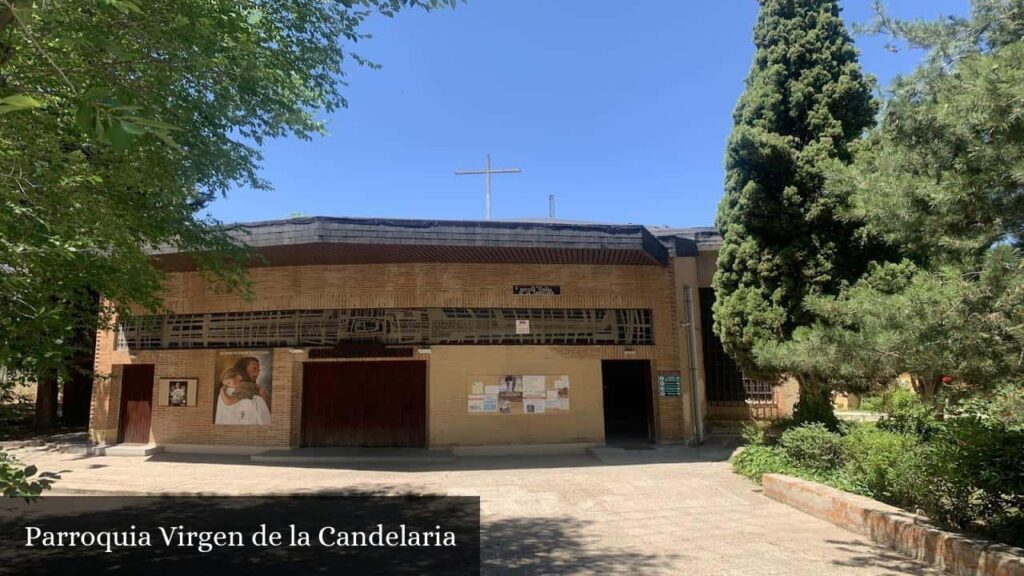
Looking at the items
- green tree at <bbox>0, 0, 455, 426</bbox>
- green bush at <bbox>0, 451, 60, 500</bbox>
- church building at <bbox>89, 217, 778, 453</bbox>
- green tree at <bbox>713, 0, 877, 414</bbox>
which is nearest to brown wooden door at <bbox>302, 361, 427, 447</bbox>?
church building at <bbox>89, 217, 778, 453</bbox>

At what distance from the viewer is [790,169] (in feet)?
34.8

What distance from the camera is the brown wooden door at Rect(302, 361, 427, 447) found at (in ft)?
46.8

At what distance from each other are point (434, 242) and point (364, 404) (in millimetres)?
4717

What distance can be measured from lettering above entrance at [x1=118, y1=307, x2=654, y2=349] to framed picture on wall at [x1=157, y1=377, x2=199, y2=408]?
2.90 ft

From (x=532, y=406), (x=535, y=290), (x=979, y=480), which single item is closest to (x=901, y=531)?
(x=979, y=480)

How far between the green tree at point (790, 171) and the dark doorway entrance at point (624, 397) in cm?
655

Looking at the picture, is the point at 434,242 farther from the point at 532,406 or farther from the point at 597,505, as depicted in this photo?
the point at 597,505

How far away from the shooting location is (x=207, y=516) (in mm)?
8133

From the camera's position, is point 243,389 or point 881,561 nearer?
point 881,561

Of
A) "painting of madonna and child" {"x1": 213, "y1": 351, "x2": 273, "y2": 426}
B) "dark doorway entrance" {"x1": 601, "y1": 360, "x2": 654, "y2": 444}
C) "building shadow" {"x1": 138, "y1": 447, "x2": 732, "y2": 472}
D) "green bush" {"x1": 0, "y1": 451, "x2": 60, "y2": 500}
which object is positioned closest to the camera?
"green bush" {"x1": 0, "y1": 451, "x2": 60, "y2": 500}

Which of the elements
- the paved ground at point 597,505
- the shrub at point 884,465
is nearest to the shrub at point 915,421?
the shrub at point 884,465

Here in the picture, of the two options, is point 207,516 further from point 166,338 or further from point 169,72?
point 166,338

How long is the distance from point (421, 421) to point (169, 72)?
34.3ft

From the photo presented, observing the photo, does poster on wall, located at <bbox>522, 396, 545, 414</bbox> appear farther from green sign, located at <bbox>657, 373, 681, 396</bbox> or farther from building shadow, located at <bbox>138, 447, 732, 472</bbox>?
green sign, located at <bbox>657, 373, 681, 396</bbox>
